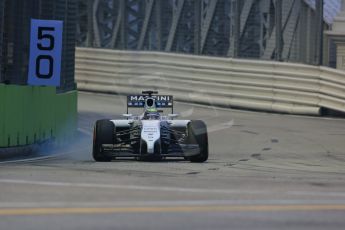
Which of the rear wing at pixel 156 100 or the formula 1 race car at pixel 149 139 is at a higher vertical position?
the rear wing at pixel 156 100

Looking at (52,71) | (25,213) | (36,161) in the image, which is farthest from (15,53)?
(25,213)

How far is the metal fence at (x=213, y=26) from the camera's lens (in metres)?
24.8

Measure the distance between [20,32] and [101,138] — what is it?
20.2 feet

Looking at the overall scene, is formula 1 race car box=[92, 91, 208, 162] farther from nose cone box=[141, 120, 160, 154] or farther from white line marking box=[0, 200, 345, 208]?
white line marking box=[0, 200, 345, 208]

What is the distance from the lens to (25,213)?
8594 mm

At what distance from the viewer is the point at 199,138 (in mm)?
14688

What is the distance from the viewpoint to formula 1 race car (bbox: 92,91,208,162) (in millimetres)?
14523

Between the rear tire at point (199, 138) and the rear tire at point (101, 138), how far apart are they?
1272 mm

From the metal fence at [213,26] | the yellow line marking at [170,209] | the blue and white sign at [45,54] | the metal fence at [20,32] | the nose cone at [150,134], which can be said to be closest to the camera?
the yellow line marking at [170,209]

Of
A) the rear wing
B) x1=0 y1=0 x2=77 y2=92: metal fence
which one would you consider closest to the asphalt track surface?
the rear wing

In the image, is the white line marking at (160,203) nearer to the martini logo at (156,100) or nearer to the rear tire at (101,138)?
the rear tire at (101,138)

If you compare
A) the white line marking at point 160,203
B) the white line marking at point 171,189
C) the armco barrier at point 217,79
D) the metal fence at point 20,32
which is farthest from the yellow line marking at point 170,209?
the armco barrier at point 217,79

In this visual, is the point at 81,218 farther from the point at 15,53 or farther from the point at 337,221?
the point at 15,53

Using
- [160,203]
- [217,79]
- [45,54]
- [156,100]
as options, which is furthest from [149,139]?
[217,79]
